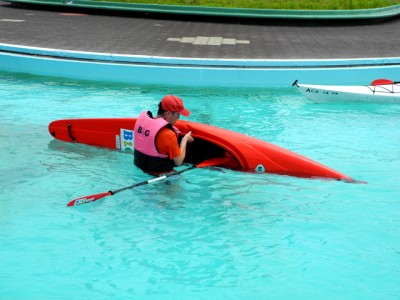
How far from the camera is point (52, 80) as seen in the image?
32.0ft

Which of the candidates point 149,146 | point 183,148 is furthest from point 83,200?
point 183,148

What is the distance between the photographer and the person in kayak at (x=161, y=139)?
199 inches

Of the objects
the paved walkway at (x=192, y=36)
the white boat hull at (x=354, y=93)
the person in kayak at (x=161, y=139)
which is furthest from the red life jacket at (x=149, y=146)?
the paved walkway at (x=192, y=36)

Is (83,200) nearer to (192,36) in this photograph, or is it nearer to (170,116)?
(170,116)

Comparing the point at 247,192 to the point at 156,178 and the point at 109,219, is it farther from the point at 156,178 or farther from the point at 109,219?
the point at 109,219

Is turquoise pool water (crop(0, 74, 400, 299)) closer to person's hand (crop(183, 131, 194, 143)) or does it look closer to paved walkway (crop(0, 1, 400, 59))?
person's hand (crop(183, 131, 194, 143))

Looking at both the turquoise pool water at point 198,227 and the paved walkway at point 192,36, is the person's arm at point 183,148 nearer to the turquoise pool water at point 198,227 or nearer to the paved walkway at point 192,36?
the turquoise pool water at point 198,227

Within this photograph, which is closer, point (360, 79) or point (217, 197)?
point (217, 197)

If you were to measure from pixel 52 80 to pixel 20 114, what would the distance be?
1873mm

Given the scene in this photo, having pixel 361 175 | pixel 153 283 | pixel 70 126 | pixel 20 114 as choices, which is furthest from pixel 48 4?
pixel 153 283

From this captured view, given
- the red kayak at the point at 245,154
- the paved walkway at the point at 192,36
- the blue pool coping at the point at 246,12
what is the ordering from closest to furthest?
1. the red kayak at the point at 245,154
2. the paved walkway at the point at 192,36
3. the blue pool coping at the point at 246,12

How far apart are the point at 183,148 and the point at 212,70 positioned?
14.6 ft

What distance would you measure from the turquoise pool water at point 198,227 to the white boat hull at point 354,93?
1.24 m

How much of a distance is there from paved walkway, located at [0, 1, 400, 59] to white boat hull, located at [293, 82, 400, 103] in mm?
1713
